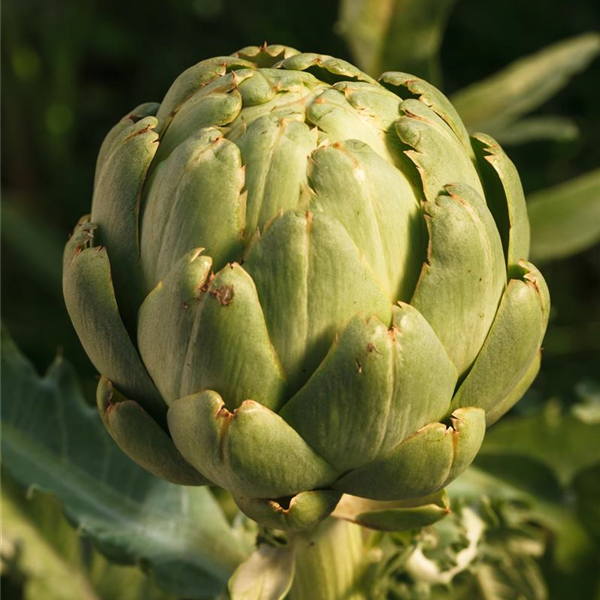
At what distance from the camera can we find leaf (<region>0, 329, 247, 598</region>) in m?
1.16

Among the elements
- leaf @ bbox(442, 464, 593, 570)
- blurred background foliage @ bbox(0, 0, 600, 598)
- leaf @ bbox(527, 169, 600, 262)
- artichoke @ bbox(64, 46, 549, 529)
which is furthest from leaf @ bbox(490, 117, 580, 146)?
artichoke @ bbox(64, 46, 549, 529)

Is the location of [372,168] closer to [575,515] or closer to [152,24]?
[575,515]

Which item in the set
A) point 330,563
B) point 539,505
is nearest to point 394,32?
point 539,505

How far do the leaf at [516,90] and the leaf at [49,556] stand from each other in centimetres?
89

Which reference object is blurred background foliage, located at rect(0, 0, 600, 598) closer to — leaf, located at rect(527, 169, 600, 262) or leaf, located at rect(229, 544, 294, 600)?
leaf, located at rect(527, 169, 600, 262)

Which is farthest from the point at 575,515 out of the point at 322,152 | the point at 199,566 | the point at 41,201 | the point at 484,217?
the point at 41,201

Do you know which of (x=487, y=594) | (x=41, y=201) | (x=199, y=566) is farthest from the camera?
(x=41, y=201)

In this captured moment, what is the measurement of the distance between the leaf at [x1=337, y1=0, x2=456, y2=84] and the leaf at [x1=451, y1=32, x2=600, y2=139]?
0.34 feet

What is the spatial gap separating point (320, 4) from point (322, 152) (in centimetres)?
135

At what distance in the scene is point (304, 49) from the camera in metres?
2.08

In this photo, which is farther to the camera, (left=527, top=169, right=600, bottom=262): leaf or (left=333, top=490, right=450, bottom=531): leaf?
(left=527, top=169, right=600, bottom=262): leaf

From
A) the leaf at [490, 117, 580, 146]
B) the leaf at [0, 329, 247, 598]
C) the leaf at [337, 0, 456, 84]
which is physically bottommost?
the leaf at [0, 329, 247, 598]

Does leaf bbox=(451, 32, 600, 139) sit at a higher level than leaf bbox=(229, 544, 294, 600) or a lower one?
higher

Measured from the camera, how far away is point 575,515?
4.66 feet
